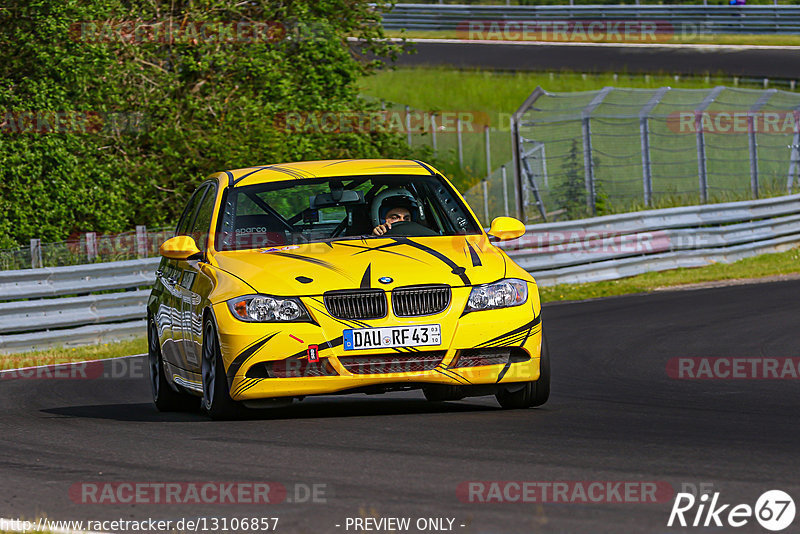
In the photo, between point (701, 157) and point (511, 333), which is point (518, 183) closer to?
point (701, 157)

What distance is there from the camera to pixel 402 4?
48.7 metres

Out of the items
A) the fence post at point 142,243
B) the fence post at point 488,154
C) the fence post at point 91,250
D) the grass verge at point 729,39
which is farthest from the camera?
the grass verge at point 729,39

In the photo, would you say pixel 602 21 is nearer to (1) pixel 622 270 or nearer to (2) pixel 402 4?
(2) pixel 402 4

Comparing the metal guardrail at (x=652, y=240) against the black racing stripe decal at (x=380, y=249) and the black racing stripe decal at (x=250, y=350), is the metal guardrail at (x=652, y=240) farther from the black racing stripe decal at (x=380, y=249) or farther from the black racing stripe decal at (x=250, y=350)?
the black racing stripe decal at (x=250, y=350)

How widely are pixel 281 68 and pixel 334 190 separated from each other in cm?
1530

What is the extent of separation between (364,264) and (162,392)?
2.45m

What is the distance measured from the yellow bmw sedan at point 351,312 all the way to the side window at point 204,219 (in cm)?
14

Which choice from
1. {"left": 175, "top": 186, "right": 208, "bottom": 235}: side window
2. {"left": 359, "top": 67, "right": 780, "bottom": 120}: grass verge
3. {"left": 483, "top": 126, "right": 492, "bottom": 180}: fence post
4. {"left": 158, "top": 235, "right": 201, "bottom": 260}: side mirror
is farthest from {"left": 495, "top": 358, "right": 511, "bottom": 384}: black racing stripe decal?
{"left": 359, "top": 67, "right": 780, "bottom": 120}: grass verge

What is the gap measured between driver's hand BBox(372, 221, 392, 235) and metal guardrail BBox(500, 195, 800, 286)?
427 inches

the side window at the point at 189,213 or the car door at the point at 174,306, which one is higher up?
the side window at the point at 189,213

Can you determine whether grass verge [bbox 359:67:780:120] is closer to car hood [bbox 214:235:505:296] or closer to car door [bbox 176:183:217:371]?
car door [bbox 176:183:217:371]

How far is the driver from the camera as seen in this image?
918 cm

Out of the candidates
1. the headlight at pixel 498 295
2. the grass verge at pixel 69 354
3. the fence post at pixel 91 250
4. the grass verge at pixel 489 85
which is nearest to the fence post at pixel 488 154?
the grass verge at pixel 489 85

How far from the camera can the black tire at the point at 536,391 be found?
833cm
